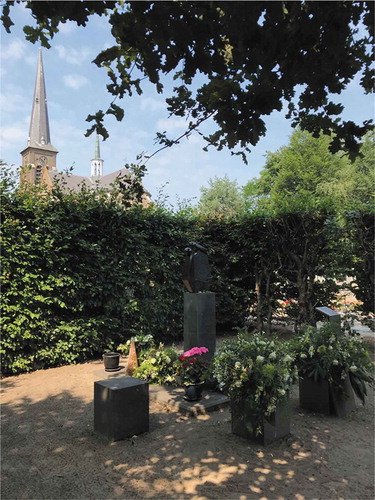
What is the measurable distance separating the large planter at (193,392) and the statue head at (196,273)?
5.16 ft

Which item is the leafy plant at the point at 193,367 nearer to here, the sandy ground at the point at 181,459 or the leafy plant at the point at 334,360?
the sandy ground at the point at 181,459

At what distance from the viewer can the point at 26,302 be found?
662 cm

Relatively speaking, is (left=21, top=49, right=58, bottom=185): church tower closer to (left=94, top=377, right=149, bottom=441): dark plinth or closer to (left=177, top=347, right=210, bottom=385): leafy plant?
(left=177, top=347, right=210, bottom=385): leafy plant

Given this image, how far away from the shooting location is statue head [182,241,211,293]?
6.13 meters

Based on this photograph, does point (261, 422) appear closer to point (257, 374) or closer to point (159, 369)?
point (257, 374)

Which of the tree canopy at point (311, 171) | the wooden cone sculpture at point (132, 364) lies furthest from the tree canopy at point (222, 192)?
the wooden cone sculpture at point (132, 364)

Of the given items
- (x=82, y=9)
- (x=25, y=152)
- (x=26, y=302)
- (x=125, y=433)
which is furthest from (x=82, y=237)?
(x=25, y=152)

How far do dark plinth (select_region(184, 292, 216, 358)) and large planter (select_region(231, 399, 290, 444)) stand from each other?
1.82 meters

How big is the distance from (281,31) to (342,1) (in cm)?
50

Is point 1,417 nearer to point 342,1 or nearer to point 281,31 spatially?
point 281,31

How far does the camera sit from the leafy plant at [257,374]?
12.7ft

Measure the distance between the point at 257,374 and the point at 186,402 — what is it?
1.64 meters

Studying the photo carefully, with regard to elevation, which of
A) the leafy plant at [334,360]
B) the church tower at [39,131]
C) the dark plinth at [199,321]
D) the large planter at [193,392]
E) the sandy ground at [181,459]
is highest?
the church tower at [39,131]

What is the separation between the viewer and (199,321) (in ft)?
19.3
